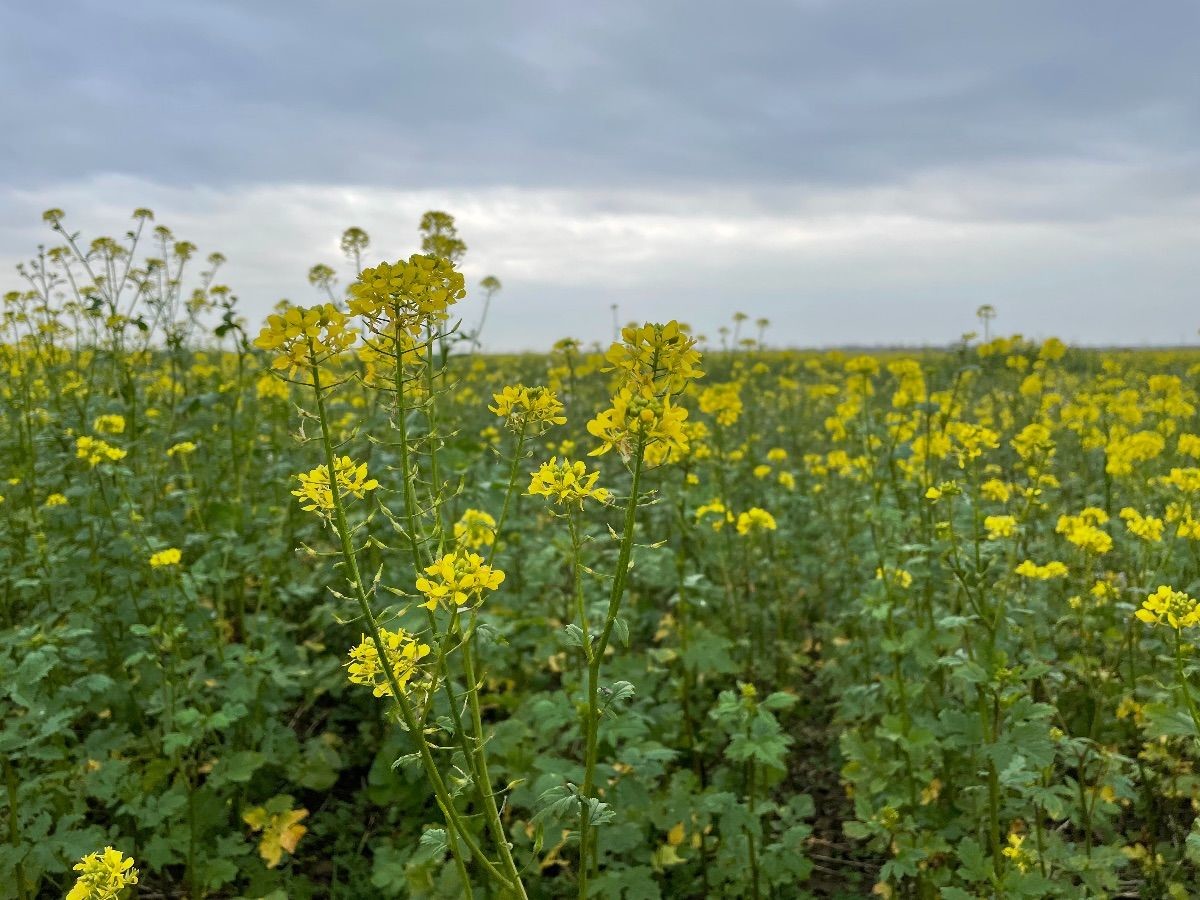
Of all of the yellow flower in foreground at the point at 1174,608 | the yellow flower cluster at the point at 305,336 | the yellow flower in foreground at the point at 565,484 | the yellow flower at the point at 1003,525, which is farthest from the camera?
the yellow flower at the point at 1003,525

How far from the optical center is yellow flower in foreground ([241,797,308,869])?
3311 millimetres

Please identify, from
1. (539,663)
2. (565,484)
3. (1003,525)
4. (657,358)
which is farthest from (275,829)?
(1003,525)

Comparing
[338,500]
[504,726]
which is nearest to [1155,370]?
[504,726]

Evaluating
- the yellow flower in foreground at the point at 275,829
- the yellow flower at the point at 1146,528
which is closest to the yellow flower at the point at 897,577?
the yellow flower at the point at 1146,528

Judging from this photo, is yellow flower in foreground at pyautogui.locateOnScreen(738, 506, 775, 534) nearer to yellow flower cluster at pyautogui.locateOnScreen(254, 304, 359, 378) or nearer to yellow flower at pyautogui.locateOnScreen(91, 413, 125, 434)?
yellow flower cluster at pyautogui.locateOnScreen(254, 304, 359, 378)

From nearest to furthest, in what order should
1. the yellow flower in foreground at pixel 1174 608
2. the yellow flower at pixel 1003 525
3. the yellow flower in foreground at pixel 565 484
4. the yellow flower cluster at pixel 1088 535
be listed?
the yellow flower in foreground at pixel 565 484 < the yellow flower in foreground at pixel 1174 608 < the yellow flower at pixel 1003 525 < the yellow flower cluster at pixel 1088 535

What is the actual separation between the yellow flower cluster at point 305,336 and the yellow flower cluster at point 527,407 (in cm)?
41

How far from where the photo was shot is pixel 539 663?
4.39 meters

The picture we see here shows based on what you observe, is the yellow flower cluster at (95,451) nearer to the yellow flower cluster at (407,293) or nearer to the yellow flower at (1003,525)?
the yellow flower cluster at (407,293)

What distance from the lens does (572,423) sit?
9945 mm

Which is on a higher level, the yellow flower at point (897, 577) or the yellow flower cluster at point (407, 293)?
the yellow flower cluster at point (407, 293)

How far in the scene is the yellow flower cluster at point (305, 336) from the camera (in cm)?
162

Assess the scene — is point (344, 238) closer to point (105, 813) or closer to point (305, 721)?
point (305, 721)

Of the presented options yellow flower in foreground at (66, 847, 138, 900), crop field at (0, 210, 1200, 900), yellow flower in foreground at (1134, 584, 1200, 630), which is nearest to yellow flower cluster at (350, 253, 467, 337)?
crop field at (0, 210, 1200, 900)
